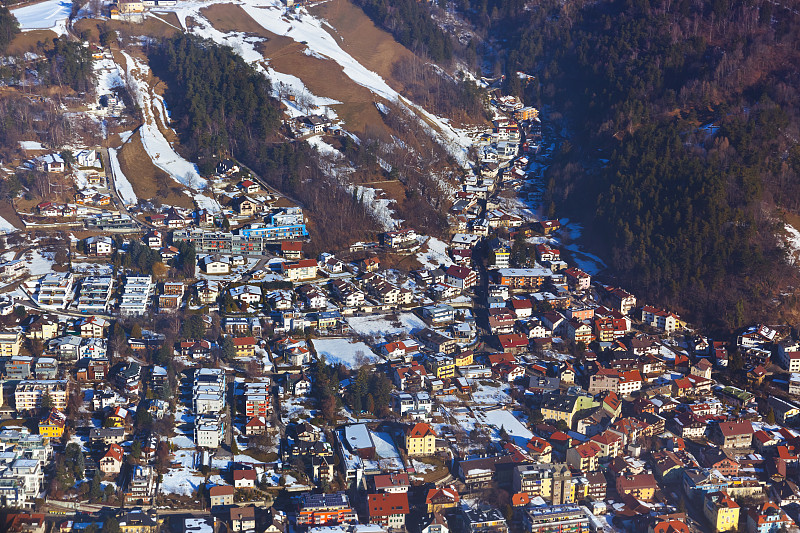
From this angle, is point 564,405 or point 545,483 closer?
point 545,483

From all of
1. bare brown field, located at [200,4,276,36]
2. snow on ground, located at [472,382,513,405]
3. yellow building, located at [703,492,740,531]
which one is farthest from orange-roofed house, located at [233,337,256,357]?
bare brown field, located at [200,4,276,36]

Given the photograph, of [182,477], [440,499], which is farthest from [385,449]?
[182,477]

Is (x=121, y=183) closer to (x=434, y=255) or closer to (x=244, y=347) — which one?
(x=434, y=255)

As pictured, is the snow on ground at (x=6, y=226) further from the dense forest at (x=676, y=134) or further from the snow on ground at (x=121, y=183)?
the dense forest at (x=676, y=134)

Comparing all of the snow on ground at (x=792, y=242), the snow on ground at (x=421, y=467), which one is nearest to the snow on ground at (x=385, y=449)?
the snow on ground at (x=421, y=467)

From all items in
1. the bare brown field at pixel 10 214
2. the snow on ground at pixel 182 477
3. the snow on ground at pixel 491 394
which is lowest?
the snow on ground at pixel 491 394

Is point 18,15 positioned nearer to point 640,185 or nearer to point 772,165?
point 640,185
